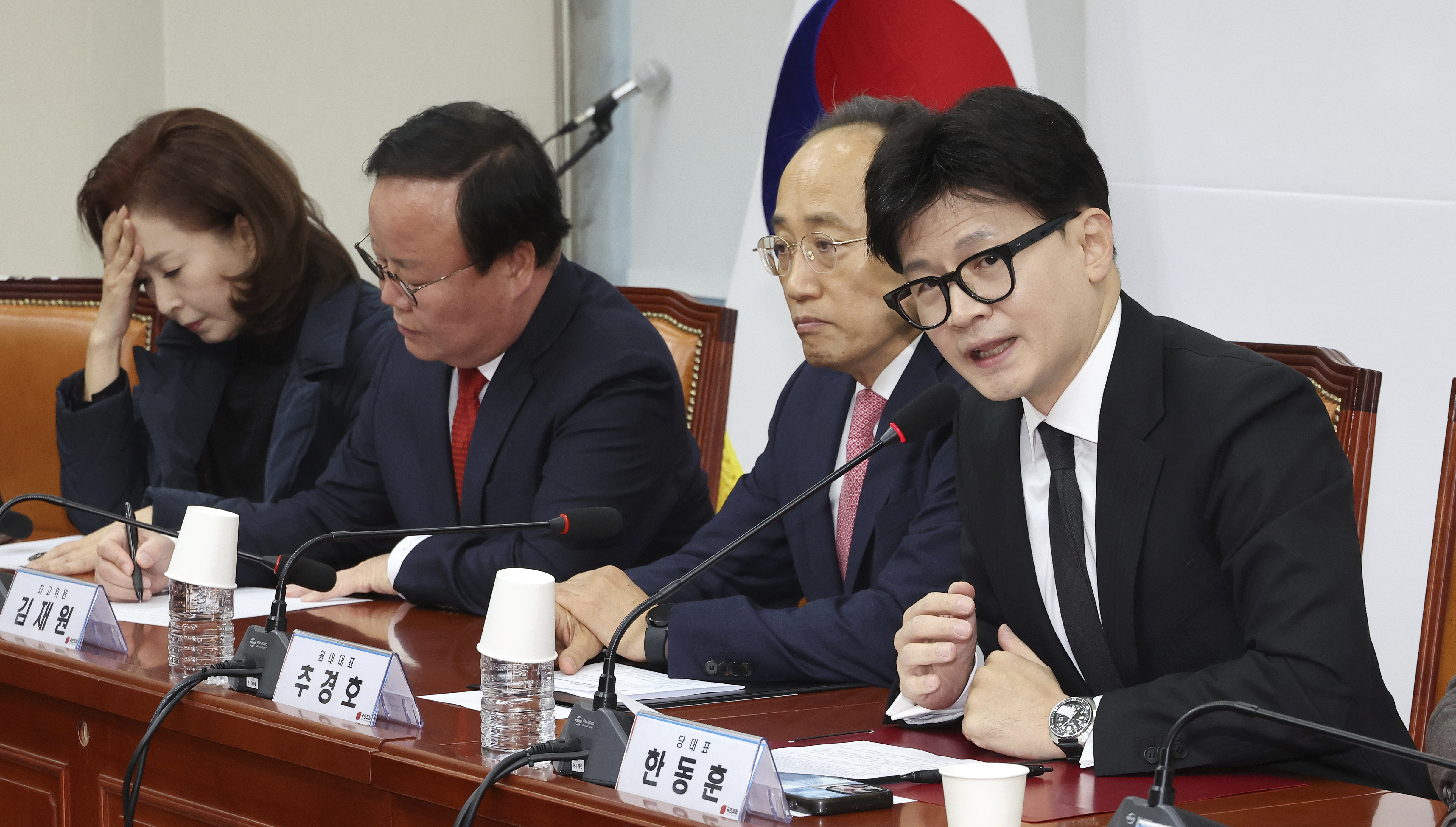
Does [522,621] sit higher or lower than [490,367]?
lower

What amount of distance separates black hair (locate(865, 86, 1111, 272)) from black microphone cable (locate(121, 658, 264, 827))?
0.83 meters

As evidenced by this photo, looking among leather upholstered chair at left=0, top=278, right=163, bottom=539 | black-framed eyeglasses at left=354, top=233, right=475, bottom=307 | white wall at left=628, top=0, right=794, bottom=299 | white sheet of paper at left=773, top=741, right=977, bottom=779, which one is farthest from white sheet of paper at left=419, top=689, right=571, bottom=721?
white wall at left=628, top=0, right=794, bottom=299

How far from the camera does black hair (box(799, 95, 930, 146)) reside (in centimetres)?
191

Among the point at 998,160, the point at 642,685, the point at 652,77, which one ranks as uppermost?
the point at 652,77

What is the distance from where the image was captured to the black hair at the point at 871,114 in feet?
6.26

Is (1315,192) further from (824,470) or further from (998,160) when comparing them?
(998,160)

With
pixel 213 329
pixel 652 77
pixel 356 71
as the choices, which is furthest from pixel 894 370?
pixel 356 71

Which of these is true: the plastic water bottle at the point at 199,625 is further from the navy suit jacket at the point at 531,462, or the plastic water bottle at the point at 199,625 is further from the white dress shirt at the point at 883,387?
the white dress shirt at the point at 883,387

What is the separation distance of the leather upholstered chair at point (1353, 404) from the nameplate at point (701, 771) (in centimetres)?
96

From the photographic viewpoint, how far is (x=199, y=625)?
1.61m

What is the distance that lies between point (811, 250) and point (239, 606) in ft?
3.11

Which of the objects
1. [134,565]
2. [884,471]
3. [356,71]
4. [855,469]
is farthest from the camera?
[356,71]

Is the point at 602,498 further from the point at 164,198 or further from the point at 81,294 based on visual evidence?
the point at 81,294

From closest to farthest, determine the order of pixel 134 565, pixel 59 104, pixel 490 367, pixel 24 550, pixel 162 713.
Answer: pixel 162 713, pixel 134 565, pixel 490 367, pixel 24 550, pixel 59 104
